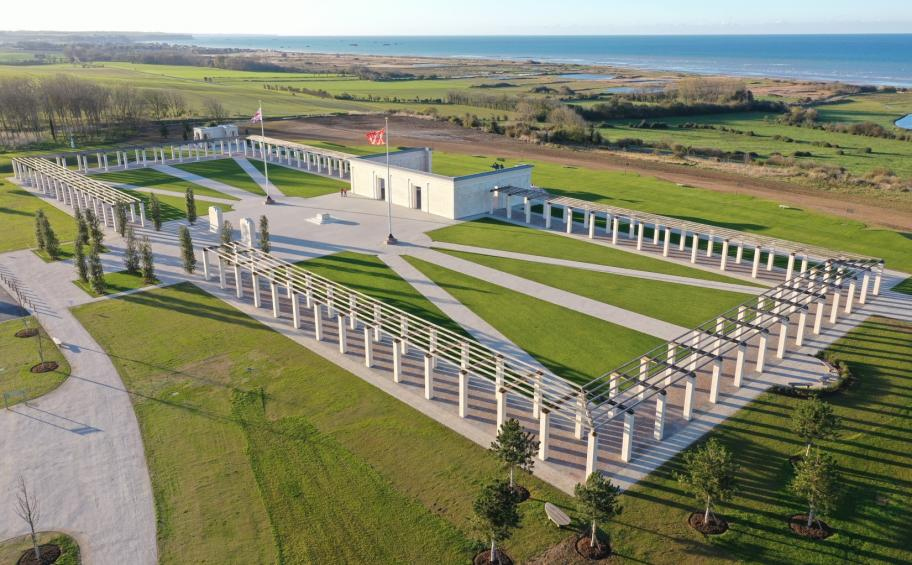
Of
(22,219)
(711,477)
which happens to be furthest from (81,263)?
(711,477)

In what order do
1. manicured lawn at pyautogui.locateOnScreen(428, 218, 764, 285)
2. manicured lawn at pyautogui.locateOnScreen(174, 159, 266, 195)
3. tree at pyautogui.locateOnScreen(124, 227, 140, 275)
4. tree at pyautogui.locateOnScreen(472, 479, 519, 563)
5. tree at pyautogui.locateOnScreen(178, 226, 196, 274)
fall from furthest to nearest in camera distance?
manicured lawn at pyautogui.locateOnScreen(174, 159, 266, 195), manicured lawn at pyautogui.locateOnScreen(428, 218, 764, 285), tree at pyautogui.locateOnScreen(124, 227, 140, 275), tree at pyautogui.locateOnScreen(178, 226, 196, 274), tree at pyautogui.locateOnScreen(472, 479, 519, 563)

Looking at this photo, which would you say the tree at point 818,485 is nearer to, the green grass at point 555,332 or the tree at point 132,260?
the green grass at point 555,332

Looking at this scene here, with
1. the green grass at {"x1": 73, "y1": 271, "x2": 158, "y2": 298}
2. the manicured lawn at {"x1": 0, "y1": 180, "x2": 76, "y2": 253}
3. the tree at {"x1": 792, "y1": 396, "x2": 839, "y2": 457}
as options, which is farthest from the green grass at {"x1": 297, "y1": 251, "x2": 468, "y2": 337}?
the manicured lawn at {"x1": 0, "y1": 180, "x2": 76, "y2": 253}

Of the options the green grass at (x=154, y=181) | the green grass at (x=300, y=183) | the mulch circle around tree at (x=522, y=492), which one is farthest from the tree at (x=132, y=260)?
the mulch circle around tree at (x=522, y=492)

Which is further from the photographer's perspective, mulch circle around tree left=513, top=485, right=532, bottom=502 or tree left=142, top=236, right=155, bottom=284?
tree left=142, top=236, right=155, bottom=284

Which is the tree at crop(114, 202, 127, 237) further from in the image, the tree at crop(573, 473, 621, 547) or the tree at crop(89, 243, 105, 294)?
the tree at crop(573, 473, 621, 547)

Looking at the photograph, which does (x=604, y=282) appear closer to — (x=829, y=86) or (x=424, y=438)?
(x=424, y=438)

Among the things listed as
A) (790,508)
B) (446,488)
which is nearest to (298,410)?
(446,488)
